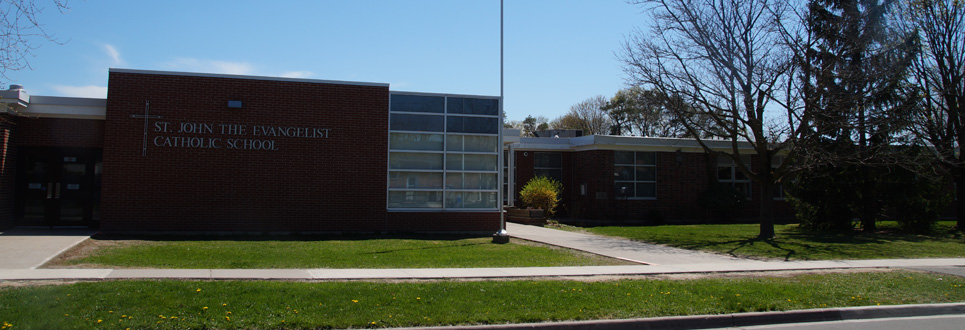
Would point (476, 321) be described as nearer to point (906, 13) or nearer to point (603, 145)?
point (603, 145)

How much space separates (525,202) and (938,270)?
48.8ft

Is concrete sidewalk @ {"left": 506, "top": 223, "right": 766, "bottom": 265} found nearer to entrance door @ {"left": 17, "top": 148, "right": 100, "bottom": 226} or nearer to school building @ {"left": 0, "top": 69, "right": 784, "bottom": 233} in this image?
school building @ {"left": 0, "top": 69, "right": 784, "bottom": 233}

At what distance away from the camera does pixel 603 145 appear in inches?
1080

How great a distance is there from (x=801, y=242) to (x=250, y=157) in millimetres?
15735

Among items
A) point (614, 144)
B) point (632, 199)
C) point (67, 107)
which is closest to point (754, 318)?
point (67, 107)

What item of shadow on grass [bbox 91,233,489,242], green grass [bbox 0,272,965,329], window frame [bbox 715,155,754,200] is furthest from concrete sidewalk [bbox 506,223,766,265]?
window frame [bbox 715,155,754,200]

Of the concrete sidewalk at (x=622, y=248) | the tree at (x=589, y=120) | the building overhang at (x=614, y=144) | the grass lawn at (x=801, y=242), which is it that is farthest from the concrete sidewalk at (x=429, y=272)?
the tree at (x=589, y=120)

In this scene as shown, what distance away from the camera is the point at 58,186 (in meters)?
17.7

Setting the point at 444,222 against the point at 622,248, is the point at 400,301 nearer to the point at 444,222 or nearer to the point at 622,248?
the point at 622,248

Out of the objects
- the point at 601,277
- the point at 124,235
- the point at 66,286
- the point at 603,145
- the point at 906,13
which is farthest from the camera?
the point at 603,145

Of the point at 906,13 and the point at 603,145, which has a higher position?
the point at 906,13

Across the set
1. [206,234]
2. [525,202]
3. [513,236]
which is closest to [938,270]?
[513,236]

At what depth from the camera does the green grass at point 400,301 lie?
23.1 feet

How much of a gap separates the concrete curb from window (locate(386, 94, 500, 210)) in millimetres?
11890
